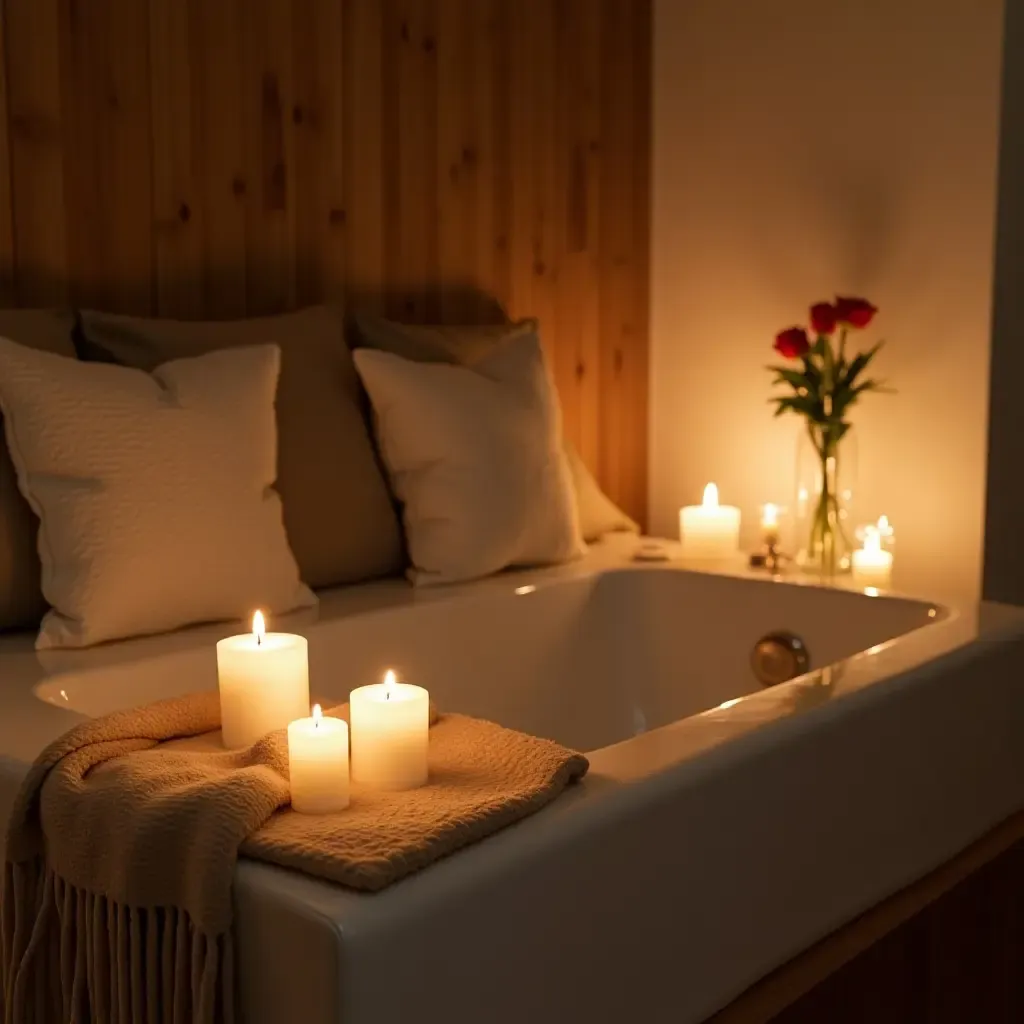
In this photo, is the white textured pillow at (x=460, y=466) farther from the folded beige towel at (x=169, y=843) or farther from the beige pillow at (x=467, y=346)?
A: the folded beige towel at (x=169, y=843)

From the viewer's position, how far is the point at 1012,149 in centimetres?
259

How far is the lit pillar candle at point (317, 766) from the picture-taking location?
3.87 ft

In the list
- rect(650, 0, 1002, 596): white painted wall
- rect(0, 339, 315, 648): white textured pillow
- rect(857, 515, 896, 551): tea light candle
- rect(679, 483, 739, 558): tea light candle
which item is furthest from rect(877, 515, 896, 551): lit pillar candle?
rect(0, 339, 315, 648): white textured pillow

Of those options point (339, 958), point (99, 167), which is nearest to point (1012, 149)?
point (99, 167)

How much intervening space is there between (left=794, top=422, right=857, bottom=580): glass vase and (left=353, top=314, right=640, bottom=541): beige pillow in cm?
37

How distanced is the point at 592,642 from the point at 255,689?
119 centimetres

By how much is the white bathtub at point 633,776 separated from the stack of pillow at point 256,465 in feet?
0.23

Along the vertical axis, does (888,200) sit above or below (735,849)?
above

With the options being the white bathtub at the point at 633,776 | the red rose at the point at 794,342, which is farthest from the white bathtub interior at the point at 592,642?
the red rose at the point at 794,342

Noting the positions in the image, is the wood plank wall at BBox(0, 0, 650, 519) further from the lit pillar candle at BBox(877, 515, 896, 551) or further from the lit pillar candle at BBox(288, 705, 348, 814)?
the lit pillar candle at BBox(288, 705, 348, 814)

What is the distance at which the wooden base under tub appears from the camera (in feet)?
4.97

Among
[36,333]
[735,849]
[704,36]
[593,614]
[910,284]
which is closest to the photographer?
[735,849]

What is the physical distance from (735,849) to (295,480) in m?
1.03

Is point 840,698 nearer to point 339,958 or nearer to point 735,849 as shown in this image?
point 735,849
